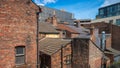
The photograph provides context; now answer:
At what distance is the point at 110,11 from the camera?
1962 inches

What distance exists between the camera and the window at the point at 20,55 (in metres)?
13.8

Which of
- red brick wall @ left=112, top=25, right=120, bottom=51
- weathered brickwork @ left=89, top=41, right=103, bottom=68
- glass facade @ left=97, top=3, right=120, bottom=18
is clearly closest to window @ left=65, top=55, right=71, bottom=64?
weathered brickwork @ left=89, top=41, right=103, bottom=68

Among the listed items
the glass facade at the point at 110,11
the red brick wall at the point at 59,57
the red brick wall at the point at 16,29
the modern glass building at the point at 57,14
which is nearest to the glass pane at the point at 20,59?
the red brick wall at the point at 16,29

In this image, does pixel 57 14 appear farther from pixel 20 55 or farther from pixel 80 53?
pixel 20 55

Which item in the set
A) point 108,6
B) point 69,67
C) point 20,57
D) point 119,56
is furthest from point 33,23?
point 108,6

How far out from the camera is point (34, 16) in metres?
15.1

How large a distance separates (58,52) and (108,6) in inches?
1505

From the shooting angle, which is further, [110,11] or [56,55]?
[110,11]

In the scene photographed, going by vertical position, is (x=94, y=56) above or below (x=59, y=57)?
below

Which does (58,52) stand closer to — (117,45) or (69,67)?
(69,67)

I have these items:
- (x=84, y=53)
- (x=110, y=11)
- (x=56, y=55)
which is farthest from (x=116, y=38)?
(x=110, y=11)

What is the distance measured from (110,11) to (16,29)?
42092 millimetres

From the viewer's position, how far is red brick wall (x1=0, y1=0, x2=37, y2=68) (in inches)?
501

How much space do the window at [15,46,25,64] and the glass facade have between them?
39.0 meters
